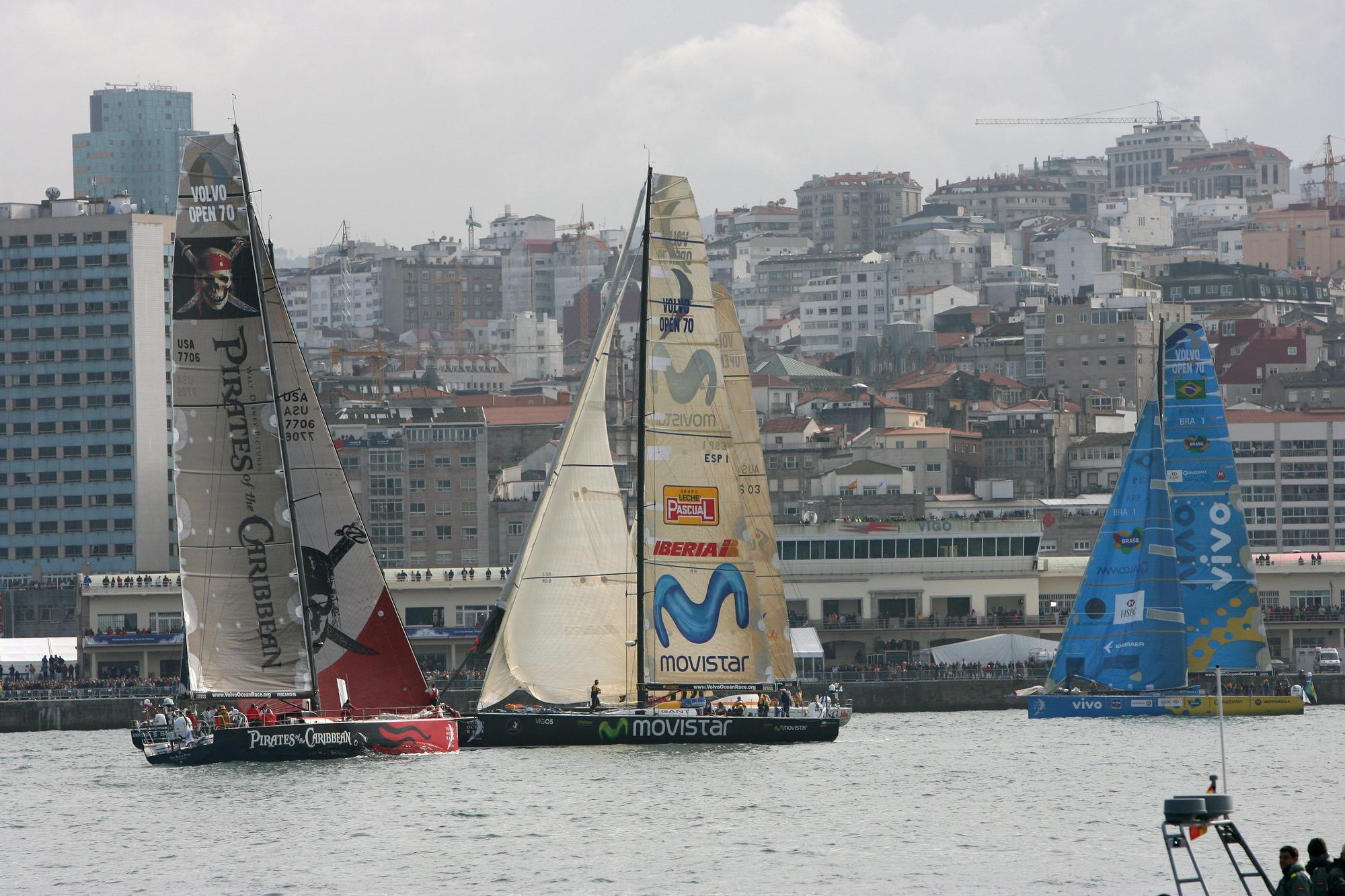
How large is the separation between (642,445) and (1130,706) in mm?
22653

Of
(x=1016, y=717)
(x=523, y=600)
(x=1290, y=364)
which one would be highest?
(x=1290, y=364)

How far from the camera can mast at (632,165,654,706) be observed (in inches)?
2064

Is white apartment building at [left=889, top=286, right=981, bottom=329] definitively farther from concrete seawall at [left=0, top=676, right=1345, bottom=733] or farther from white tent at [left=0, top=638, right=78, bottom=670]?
concrete seawall at [left=0, top=676, right=1345, bottom=733]

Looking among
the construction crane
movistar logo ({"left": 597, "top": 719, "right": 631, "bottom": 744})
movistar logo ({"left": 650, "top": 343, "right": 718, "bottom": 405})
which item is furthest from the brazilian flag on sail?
the construction crane

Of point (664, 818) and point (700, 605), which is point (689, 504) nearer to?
point (700, 605)

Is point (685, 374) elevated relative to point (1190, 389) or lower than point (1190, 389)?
lower

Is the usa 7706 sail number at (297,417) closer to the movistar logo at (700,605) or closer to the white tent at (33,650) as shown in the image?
the movistar logo at (700,605)

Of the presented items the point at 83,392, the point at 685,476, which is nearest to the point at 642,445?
the point at 685,476

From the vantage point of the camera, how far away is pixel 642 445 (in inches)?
2073

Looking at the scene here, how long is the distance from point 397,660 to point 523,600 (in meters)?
3.08

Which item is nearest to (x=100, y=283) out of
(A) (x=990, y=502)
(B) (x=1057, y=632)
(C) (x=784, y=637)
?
(A) (x=990, y=502)

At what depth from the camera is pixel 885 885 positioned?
3666 centimetres

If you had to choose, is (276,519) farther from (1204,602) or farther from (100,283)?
(100,283)

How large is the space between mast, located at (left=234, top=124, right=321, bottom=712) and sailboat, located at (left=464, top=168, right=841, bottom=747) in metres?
3.80
